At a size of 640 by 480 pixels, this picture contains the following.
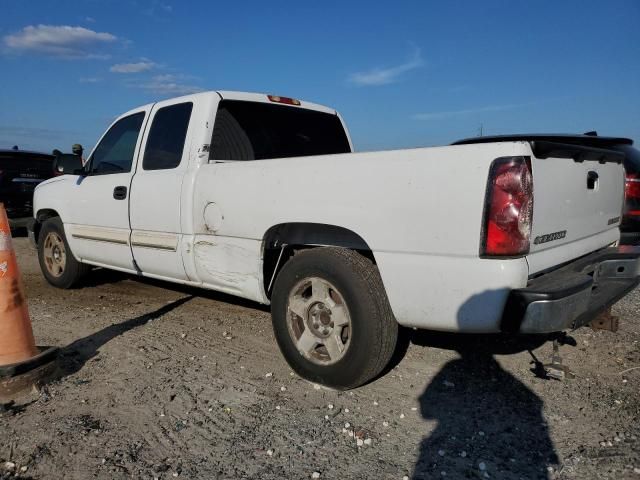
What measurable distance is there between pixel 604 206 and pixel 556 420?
1.56 metres

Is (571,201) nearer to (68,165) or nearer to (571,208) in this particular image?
(571,208)

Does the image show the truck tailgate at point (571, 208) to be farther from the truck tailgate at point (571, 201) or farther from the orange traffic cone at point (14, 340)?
the orange traffic cone at point (14, 340)

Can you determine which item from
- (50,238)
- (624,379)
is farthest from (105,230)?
(624,379)

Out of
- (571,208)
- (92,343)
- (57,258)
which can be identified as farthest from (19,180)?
(571,208)

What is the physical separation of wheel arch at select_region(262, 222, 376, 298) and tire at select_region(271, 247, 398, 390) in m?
0.10

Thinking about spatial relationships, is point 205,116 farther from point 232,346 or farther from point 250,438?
point 250,438

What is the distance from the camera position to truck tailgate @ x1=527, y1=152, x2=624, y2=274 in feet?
8.65

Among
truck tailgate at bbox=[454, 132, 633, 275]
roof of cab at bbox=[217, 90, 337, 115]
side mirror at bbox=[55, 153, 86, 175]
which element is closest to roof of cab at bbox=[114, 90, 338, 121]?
roof of cab at bbox=[217, 90, 337, 115]

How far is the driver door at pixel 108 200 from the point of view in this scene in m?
4.75

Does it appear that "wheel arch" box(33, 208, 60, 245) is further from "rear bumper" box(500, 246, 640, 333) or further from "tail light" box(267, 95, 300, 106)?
"rear bumper" box(500, 246, 640, 333)

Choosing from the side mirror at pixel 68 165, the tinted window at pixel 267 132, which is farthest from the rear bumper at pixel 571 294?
the side mirror at pixel 68 165

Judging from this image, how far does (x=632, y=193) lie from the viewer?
14.9 feet

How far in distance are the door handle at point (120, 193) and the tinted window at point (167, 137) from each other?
31 cm

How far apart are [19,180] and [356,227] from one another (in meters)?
8.77
